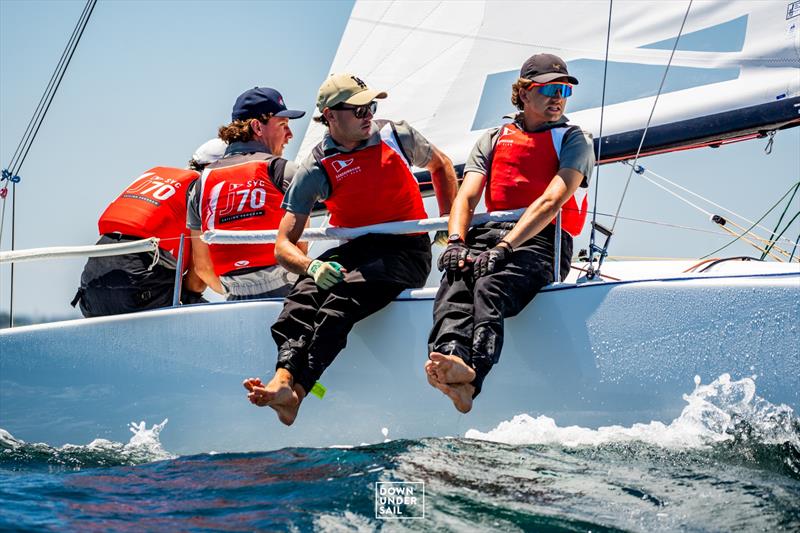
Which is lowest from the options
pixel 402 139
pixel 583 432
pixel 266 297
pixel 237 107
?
pixel 583 432

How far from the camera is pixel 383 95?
11.2ft

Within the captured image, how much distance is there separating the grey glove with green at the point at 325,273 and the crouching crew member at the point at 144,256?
968 mm

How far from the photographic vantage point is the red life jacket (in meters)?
→ 3.42

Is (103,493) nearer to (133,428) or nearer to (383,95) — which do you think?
(133,428)

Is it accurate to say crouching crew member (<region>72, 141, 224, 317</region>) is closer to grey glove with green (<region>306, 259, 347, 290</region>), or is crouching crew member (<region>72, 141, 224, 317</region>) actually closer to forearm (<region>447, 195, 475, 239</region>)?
grey glove with green (<region>306, 259, 347, 290</region>)

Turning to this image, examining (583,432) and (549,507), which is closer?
(549,507)

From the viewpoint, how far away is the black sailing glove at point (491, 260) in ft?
9.85

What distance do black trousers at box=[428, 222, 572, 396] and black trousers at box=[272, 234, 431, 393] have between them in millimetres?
274

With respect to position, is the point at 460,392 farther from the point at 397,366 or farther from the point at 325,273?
the point at 325,273

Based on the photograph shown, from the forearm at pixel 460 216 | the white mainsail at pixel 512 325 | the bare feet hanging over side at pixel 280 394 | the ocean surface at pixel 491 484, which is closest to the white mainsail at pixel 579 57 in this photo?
the white mainsail at pixel 512 325

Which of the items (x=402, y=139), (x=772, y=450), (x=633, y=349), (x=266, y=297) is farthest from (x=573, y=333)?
(x=266, y=297)

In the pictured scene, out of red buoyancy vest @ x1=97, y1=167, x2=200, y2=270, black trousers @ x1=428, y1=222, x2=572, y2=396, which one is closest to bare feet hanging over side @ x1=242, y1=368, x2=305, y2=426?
black trousers @ x1=428, y1=222, x2=572, y2=396

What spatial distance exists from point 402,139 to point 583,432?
1.18 m

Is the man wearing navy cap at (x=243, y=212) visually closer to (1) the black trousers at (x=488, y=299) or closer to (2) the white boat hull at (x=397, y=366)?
(2) the white boat hull at (x=397, y=366)
